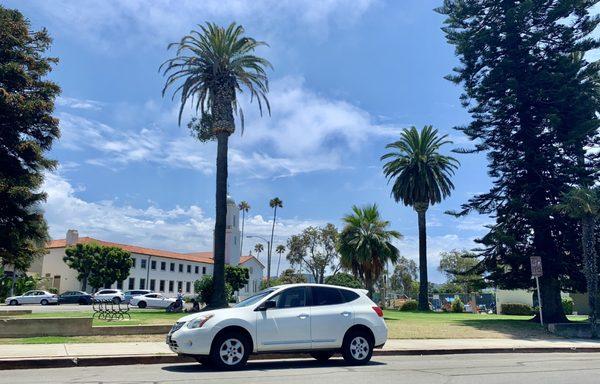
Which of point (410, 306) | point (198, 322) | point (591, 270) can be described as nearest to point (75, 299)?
point (410, 306)

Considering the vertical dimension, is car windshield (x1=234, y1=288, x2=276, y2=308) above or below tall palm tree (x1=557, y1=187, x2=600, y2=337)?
below

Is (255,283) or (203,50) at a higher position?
(203,50)

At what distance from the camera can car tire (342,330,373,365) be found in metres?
11.5

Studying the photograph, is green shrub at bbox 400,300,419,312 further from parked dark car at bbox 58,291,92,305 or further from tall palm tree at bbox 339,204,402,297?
Answer: parked dark car at bbox 58,291,92,305

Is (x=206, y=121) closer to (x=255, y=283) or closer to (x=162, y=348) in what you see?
(x=162, y=348)

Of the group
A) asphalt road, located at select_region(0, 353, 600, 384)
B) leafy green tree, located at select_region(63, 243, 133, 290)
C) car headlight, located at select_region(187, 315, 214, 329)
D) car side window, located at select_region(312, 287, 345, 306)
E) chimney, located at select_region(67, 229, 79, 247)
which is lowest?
asphalt road, located at select_region(0, 353, 600, 384)

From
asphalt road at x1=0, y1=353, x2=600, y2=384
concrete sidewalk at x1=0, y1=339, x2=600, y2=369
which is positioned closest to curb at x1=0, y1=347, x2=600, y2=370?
concrete sidewalk at x1=0, y1=339, x2=600, y2=369

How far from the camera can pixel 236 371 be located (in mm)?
10258

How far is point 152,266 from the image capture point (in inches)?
3031

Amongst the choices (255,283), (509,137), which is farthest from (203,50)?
(255,283)

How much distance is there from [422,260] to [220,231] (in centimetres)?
2584

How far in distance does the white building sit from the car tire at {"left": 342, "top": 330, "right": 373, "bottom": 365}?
59273 mm

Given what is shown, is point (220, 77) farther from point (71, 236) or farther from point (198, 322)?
point (71, 236)

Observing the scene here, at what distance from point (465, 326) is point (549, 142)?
12.3 meters
